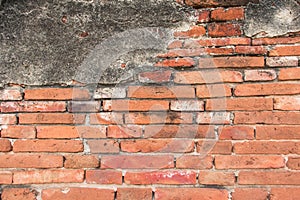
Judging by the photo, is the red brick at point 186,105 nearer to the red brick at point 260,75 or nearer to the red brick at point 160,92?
the red brick at point 160,92

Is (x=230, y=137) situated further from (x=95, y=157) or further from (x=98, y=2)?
(x=98, y=2)

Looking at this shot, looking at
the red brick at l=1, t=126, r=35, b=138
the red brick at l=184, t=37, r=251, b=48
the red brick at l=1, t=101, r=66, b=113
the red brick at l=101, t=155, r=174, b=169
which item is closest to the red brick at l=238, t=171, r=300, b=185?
the red brick at l=101, t=155, r=174, b=169

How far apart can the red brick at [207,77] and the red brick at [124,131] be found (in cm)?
35

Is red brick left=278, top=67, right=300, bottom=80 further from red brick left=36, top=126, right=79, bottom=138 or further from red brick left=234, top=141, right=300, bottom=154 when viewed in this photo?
red brick left=36, top=126, right=79, bottom=138

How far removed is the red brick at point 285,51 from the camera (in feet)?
6.76

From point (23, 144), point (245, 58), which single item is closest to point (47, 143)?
point (23, 144)

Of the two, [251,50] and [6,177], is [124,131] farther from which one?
[251,50]

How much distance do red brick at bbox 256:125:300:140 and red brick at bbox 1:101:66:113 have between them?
1090 mm

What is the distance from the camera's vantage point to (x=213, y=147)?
2.08 m

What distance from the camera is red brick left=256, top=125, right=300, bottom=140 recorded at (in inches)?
80.4

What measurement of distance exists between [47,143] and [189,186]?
0.82 meters

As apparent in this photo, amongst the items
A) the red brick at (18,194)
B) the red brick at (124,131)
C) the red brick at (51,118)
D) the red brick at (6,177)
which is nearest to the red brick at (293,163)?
the red brick at (124,131)

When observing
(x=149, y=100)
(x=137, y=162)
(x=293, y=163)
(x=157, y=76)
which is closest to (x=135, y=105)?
(x=149, y=100)

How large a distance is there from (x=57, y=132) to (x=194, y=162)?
0.78 m
